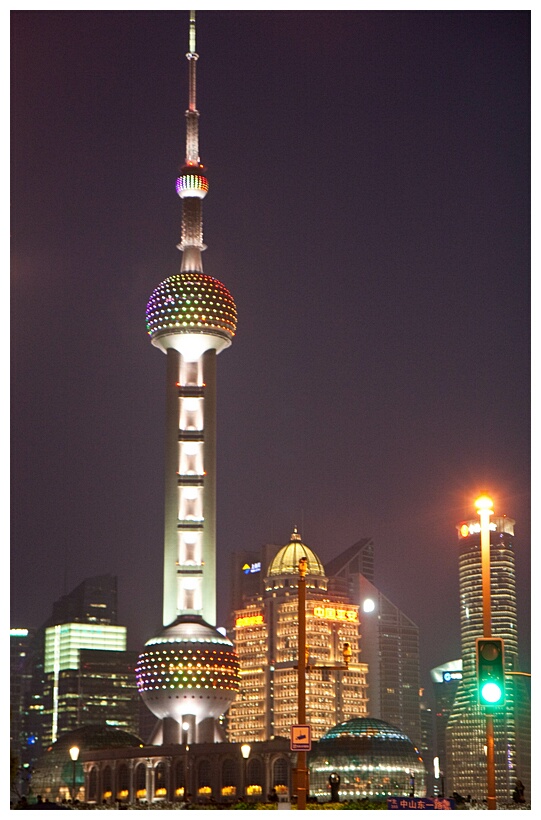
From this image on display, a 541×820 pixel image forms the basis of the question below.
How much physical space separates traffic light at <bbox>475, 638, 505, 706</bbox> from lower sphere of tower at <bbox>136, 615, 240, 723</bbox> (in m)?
160

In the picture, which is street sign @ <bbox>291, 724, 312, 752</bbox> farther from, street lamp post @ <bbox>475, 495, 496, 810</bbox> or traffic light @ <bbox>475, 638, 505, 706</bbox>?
traffic light @ <bbox>475, 638, 505, 706</bbox>

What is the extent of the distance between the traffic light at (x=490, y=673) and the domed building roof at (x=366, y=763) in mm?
141984

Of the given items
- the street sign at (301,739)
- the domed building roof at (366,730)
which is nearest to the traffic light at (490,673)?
the street sign at (301,739)

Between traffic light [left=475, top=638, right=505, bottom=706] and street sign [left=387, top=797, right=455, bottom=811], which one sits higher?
traffic light [left=475, top=638, right=505, bottom=706]

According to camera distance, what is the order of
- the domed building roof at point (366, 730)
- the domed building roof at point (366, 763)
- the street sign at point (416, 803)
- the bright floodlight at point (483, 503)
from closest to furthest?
the bright floodlight at point (483, 503), the street sign at point (416, 803), the domed building roof at point (366, 763), the domed building roof at point (366, 730)

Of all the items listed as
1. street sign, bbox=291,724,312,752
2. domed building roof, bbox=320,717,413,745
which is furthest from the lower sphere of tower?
street sign, bbox=291,724,312,752

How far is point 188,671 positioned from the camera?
634 feet

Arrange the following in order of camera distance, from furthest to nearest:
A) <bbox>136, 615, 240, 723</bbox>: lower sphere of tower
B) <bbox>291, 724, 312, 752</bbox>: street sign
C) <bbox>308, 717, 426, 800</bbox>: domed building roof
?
<bbox>136, 615, 240, 723</bbox>: lower sphere of tower, <bbox>308, 717, 426, 800</bbox>: domed building roof, <bbox>291, 724, 312, 752</bbox>: street sign

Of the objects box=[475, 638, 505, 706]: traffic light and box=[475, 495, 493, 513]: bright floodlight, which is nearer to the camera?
box=[475, 638, 505, 706]: traffic light

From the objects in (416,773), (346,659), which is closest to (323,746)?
(416,773)

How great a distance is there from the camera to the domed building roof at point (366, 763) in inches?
6939

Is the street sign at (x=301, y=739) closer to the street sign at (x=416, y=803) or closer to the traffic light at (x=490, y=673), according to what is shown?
the street sign at (x=416, y=803)

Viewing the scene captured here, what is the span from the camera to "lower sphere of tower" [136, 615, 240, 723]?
193 m
